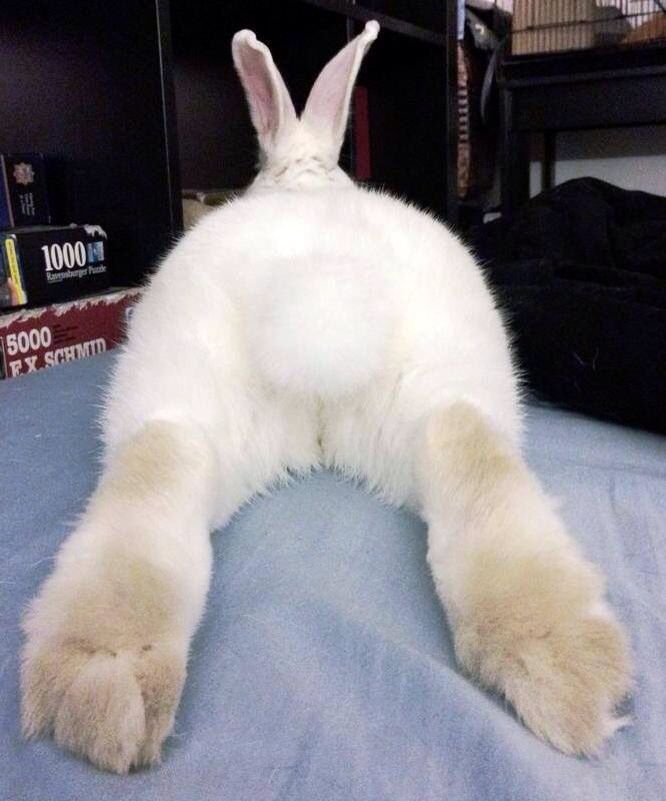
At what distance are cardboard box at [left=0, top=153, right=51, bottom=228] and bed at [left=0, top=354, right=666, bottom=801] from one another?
822mm

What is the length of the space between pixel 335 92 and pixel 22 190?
2.02 feet

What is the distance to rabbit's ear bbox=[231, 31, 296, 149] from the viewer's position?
111cm

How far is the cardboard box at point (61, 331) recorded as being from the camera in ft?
4.07

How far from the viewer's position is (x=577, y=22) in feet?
6.88

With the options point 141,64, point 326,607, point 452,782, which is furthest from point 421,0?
point 452,782

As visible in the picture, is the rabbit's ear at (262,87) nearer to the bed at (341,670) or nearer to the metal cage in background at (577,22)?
the bed at (341,670)

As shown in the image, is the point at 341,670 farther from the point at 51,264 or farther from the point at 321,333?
the point at 51,264

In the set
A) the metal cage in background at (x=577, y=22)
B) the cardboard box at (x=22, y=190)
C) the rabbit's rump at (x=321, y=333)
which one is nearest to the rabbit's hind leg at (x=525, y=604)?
the rabbit's rump at (x=321, y=333)

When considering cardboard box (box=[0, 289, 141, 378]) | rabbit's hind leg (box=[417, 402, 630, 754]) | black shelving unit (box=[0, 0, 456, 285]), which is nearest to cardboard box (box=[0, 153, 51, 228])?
black shelving unit (box=[0, 0, 456, 285])

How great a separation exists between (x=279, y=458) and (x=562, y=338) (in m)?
0.46

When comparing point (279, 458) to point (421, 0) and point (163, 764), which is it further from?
point (421, 0)

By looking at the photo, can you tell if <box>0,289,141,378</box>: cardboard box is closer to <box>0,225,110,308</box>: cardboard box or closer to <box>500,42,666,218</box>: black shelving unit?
<box>0,225,110,308</box>: cardboard box

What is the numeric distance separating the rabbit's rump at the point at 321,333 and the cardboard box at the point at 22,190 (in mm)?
972

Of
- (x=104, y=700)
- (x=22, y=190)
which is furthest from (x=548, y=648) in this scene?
(x=22, y=190)
